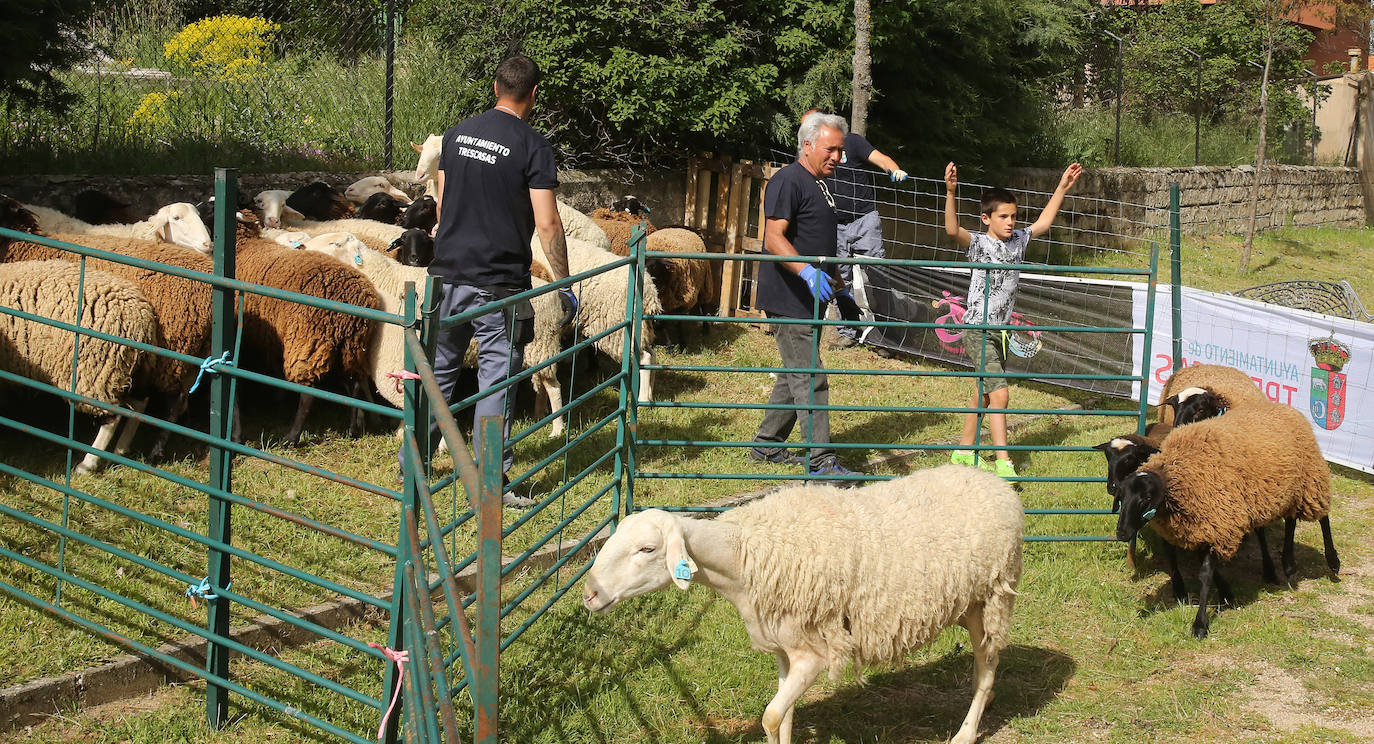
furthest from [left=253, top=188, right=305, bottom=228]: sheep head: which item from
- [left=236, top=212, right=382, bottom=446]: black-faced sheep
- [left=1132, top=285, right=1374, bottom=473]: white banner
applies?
[left=1132, top=285, right=1374, bottom=473]: white banner

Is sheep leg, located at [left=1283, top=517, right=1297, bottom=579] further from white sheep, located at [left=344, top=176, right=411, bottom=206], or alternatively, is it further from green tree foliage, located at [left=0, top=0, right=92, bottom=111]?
green tree foliage, located at [left=0, top=0, right=92, bottom=111]

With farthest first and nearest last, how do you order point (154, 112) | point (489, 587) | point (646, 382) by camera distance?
point (154, 112) → point (646, 382) → point (489, 587)

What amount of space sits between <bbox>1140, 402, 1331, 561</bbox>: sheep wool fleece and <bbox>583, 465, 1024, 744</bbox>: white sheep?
5.31ft

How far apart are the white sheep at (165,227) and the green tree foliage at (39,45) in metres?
0.89

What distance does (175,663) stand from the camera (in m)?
3.85

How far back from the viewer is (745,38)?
11602 millimetres

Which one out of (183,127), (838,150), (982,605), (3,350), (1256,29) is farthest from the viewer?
(1256,29)

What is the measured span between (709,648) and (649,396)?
10.9 ft

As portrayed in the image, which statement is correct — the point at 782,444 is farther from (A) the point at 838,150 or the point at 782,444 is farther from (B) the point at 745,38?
(B) the point at 745,38

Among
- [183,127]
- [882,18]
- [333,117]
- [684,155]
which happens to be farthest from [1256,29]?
[183,127]

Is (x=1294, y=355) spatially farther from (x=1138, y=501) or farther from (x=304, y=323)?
(x=304, y=323)

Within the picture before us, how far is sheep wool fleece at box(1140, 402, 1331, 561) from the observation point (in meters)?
5.44

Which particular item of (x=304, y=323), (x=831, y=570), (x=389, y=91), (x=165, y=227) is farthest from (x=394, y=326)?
(x=389, y=91)

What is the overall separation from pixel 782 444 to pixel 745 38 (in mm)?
7067
